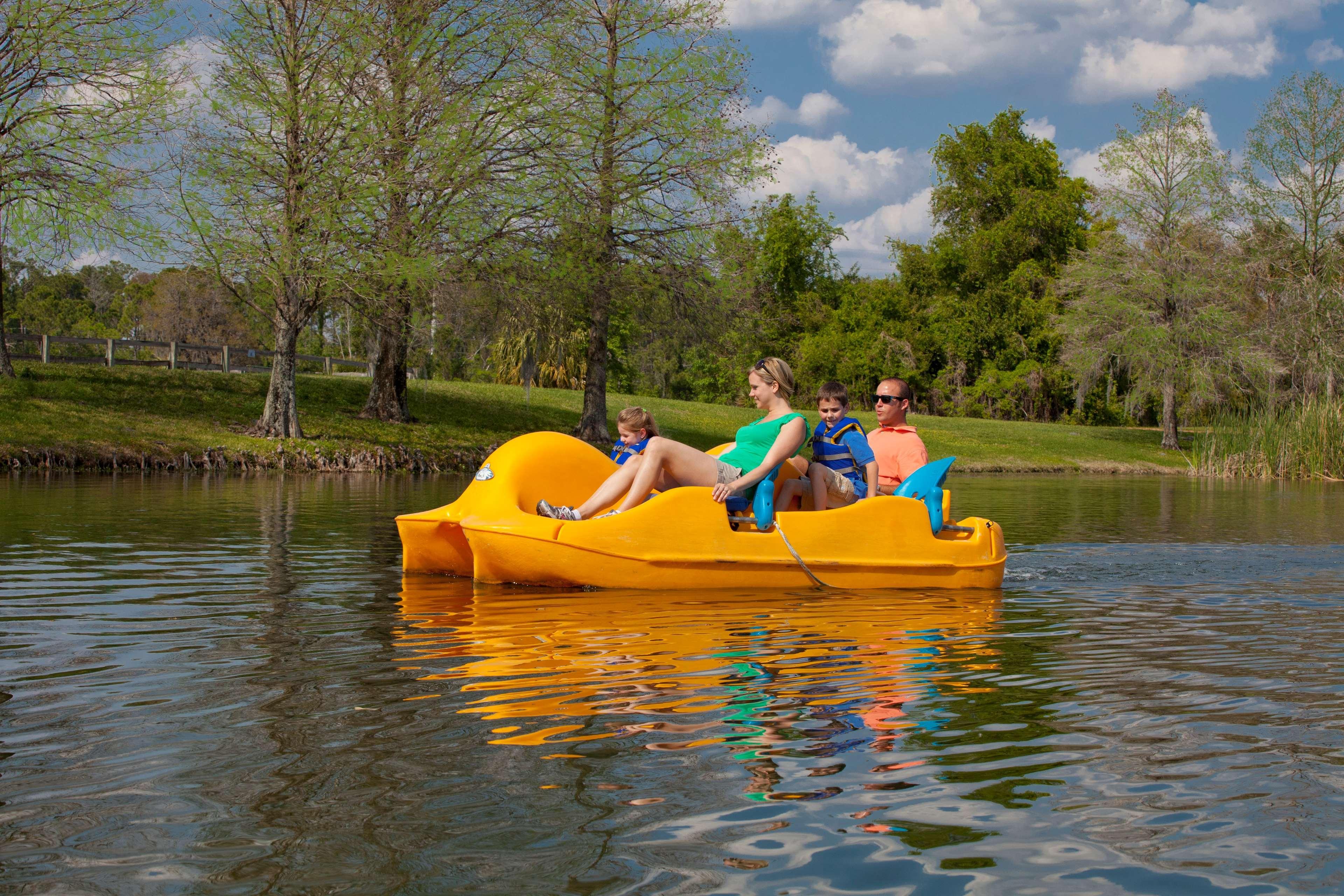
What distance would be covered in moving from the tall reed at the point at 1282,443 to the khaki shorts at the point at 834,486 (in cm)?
1784

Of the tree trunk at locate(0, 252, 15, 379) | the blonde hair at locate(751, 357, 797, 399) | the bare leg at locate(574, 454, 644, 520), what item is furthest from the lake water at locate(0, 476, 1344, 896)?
the tree trunk at locate(0, 252, 15, 379)

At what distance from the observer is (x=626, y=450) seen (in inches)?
306

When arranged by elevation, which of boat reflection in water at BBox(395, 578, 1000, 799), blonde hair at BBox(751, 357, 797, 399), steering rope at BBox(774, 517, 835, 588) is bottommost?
boat reflection in water at BBox(395, 578, 1000, 799)

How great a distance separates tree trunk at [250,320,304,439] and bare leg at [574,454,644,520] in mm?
14126

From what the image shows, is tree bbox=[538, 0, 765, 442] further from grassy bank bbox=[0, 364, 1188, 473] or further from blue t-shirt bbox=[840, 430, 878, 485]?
blue t-shirt bbox=[840, 430, 878, 485]

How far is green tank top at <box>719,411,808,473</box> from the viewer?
23.6 ft

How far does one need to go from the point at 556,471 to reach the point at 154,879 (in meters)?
5.41

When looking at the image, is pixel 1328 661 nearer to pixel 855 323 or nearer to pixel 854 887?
pixel 854 887

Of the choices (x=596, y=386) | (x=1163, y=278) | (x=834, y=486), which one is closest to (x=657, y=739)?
(x=834, y=486)

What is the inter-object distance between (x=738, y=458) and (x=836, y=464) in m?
0.85

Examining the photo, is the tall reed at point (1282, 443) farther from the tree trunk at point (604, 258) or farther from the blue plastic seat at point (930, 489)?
the blue plastic seat at point (930, 489)

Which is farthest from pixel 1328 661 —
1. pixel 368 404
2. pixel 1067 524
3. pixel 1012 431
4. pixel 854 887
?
pixel 1012 431

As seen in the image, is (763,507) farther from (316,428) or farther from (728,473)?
(316,428)

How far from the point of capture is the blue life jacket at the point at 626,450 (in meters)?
7.57
